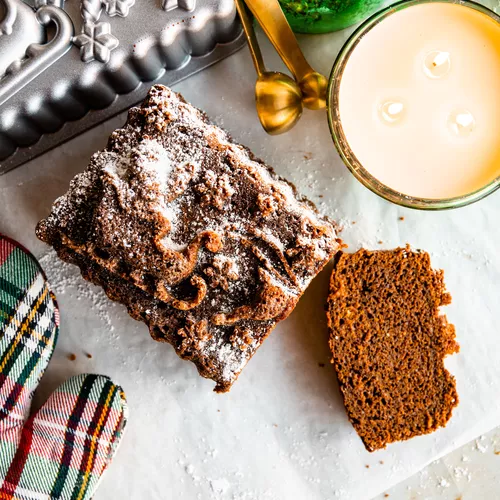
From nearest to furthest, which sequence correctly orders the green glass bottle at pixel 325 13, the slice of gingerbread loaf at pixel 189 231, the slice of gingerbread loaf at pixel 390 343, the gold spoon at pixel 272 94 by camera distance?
the slice of gingerbread loaf at pixel 189 231
the green glass bottle at pixel 325 13
the gold spoon at pixel 272 94
the slice of gingerbread loaf at pixel 390 343

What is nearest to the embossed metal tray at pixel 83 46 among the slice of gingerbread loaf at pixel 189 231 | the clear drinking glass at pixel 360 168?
the slice of gingerbread loaf at pixel 189 231

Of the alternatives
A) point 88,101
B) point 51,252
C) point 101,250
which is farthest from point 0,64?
point 51,252

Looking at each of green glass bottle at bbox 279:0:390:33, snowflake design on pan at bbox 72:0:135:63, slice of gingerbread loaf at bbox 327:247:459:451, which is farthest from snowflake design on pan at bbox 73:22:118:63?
slice of gingerbread loaf at bbox 327:247:459:451

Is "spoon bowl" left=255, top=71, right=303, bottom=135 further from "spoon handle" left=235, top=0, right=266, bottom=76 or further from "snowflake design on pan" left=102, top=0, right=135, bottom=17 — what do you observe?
"snowflake design on pan" left=102, top=0, right=135, bottom=17

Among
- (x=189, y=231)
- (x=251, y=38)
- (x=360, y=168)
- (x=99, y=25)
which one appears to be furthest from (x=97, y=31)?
(x=360, y=168)

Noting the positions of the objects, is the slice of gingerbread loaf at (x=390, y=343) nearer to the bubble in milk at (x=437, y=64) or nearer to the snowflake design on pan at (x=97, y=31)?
the bubble in milk at (x=437, y=64)

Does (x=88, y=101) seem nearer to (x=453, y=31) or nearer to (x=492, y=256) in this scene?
(x=453, y=31)
